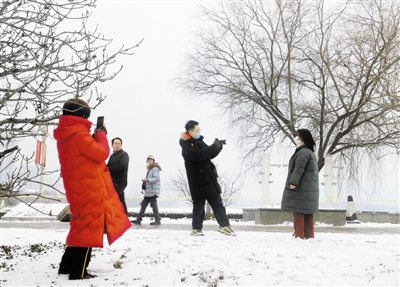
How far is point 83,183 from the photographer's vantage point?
13.7ft

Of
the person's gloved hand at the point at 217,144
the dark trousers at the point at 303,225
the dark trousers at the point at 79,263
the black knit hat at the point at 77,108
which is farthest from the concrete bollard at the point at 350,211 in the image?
the black knit hat at the point at 77,108

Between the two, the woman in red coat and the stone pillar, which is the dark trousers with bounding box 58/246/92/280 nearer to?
the woman in red coat

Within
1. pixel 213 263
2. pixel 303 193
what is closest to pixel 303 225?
pixel 303 193

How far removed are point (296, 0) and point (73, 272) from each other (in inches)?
551

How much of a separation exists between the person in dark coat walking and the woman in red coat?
357 centimetres

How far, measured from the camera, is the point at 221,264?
4.80 m

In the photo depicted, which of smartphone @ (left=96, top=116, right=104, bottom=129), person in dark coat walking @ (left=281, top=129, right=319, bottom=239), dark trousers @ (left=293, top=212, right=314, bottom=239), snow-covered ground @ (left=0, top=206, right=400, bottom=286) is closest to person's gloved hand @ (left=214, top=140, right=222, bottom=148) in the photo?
person in dark coat walking @ (left=281, top=129, right=319, bottom=239)

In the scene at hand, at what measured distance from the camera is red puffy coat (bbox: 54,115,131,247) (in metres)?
4.12

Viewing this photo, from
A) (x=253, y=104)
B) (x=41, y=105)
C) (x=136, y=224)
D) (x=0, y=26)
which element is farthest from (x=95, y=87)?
(x=253, y=104)

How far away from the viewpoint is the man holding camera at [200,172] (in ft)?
22.7

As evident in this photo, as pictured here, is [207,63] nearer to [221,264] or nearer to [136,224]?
[136,224]

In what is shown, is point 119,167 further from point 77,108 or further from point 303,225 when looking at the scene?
point 77,108

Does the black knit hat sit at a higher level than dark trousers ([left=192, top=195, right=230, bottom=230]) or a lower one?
higher

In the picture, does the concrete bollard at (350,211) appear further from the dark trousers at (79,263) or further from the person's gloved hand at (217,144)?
the dark trousers at (79,263)
